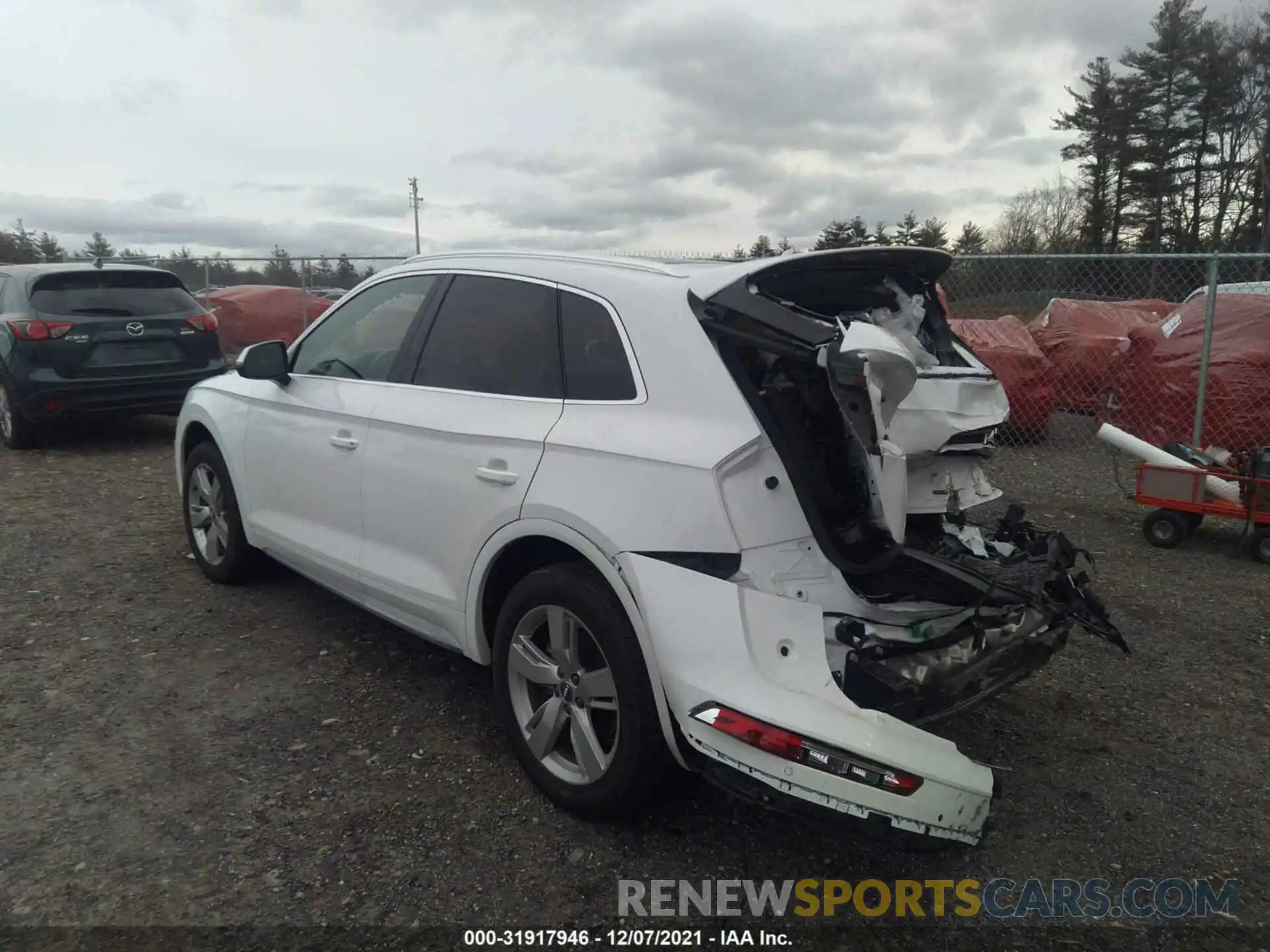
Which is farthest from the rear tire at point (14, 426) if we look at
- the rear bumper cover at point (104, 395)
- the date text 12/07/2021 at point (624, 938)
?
the date text 12/07/2021 at point (624, 938)

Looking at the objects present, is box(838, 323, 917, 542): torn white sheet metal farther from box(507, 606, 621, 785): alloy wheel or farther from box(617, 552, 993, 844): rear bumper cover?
box(507, 606, 621, 785): alloy wheel

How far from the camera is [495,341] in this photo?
3334 mm

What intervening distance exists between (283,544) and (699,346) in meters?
2.46

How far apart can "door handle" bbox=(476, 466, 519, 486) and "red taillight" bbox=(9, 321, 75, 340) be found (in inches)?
265

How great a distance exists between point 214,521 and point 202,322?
4.63 meters

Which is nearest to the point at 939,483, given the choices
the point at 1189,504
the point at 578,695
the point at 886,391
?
the point at 886,391

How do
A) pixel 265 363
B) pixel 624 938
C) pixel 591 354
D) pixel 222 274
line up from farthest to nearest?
1. pixel 222 274
2. pixel 265 363
3. pixel 591 354
4. pixel 624 938

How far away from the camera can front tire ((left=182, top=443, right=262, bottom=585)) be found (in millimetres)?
4734

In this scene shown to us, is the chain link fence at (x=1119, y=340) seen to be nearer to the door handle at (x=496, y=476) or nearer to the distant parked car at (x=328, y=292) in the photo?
the distant parked car at (x=328, y=292)

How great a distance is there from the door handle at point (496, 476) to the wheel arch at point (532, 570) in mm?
140

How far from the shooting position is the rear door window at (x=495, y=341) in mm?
3150

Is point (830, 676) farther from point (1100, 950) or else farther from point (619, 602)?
point (1100, 950)

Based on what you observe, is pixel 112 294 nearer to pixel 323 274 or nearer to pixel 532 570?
pixel 323 274

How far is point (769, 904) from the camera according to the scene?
2.61 meters
